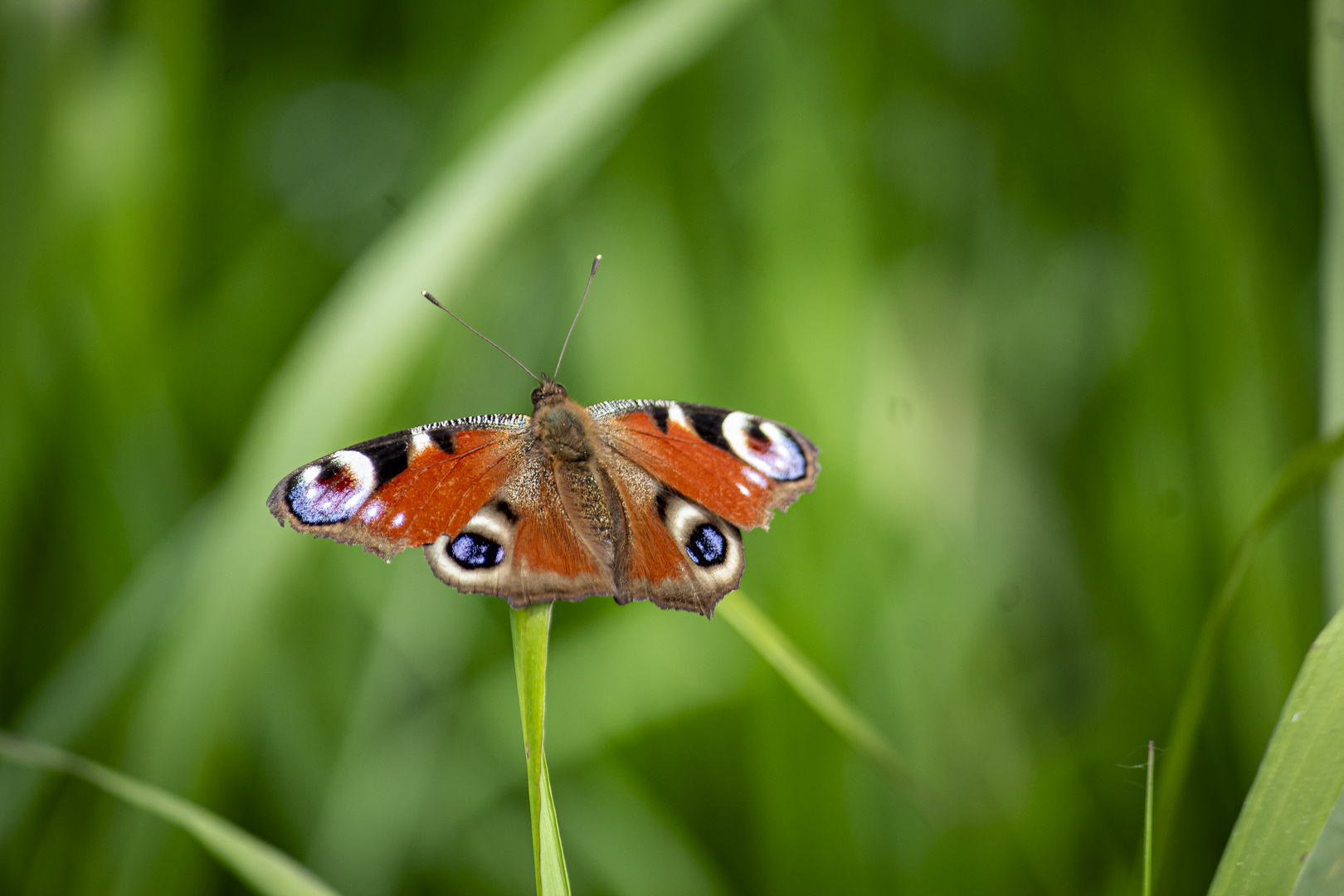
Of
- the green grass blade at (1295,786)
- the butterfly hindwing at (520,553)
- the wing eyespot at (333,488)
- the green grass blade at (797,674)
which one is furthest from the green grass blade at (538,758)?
the green grass blade at (1295,786)

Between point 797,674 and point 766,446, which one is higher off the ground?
point 766,446

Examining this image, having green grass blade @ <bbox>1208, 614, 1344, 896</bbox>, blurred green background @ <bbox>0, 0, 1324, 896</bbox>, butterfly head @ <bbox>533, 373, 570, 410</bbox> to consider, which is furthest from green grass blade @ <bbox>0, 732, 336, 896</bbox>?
green grass blade @ <bbox>1208, 614, 1344, 896</bbox>

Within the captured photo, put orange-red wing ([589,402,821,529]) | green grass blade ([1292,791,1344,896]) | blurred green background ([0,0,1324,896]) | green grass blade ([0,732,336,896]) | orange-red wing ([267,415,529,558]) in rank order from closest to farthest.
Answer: green grass blade ([1292,791,1344,896]) → green grass blade ([0,732,336,896]) → orange-red wing ([267,415,529,558]) → orange-red wing ([589,402,821,529]) → blurred green background ([0,0,1324,896])

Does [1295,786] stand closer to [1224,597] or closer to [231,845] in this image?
[1224,597]

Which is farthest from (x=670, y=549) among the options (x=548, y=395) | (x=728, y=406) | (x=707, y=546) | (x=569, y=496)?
(x=728, y=406)

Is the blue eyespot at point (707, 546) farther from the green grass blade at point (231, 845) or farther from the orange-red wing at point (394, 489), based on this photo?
the green grass blade at point (231, 845)

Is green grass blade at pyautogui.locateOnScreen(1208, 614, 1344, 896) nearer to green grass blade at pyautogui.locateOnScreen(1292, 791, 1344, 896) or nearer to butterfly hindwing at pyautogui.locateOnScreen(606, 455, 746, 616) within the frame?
green grass blade at pyautogui.locateOnScreen(1292, 791, 1344, 896)
